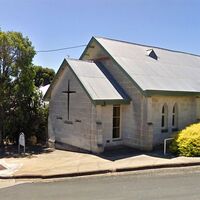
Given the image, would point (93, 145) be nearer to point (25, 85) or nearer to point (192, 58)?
point (25, 85)

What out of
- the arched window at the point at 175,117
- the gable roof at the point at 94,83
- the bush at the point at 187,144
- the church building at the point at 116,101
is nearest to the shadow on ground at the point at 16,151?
the church building at the point at 116,101

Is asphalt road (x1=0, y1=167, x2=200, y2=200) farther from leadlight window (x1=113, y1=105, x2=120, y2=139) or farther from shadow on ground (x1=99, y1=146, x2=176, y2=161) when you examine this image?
leadlight window (x1=113, y1=105, x2=120, y2=139)

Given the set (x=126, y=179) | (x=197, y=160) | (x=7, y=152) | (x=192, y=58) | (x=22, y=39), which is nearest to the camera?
(x=126, y=179)

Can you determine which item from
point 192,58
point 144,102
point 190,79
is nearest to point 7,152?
point 144,102

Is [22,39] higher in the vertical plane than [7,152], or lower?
higher

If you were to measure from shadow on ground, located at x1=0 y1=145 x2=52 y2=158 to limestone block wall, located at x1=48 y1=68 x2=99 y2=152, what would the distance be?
1.14m

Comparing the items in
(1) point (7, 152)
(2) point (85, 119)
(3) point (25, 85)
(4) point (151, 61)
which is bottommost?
(1) point (7, 152)

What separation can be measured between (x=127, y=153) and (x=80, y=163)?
302 centimetres

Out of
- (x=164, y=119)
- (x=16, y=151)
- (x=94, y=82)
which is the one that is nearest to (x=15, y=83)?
(x=16, y=151)

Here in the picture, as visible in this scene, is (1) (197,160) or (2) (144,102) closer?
(1) (197,160)

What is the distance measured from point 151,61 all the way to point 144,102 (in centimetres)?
542

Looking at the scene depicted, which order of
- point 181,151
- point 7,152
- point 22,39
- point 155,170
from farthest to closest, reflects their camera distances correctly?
1. point 22,39
2. point 7,152
3. point 181,151
4. point 155,170

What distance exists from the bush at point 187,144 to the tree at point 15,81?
9584mm

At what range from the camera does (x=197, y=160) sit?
43.6ft
